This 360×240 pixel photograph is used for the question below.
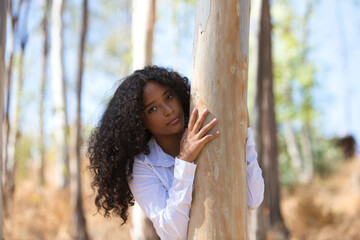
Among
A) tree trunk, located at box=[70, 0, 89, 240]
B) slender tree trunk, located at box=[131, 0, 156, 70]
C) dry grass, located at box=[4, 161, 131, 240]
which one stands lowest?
dry grass, located at box=[4, 161, 131, 240]

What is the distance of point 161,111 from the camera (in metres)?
2.18

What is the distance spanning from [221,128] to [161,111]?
404mm

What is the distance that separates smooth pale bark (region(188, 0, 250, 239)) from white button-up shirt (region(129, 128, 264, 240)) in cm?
5

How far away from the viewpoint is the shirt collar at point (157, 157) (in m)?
Answer: 2.20

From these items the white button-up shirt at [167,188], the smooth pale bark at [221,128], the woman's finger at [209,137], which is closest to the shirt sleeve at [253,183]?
the white button-up shirt at [167,188]

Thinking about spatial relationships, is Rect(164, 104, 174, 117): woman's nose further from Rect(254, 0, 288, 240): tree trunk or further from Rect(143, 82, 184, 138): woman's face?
Rect(254, 0, 288, 240): tree trunk

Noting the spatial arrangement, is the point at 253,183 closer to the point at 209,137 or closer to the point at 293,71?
the point at 209,137

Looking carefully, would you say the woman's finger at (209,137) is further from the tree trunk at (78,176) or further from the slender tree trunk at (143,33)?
the tree trunk at (78,176)

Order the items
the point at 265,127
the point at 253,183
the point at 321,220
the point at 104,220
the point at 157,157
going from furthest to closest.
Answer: the point at 321,220 < the point at 265,127 < the point at 104,220 < the point at 157,157 < the point at 253,183

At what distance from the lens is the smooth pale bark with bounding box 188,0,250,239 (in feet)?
6.22

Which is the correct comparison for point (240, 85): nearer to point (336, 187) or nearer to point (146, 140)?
point (146, 140)

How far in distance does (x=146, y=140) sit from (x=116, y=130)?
20 cm

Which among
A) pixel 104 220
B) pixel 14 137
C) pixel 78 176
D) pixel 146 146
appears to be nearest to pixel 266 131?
pixel 104 220

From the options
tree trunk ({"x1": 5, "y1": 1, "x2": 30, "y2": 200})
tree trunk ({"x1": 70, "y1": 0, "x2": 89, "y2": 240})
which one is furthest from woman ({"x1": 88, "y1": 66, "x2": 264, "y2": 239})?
tree trunk ({"x1": 70, "y1": 0, "x2": 89, "y2": 240})
